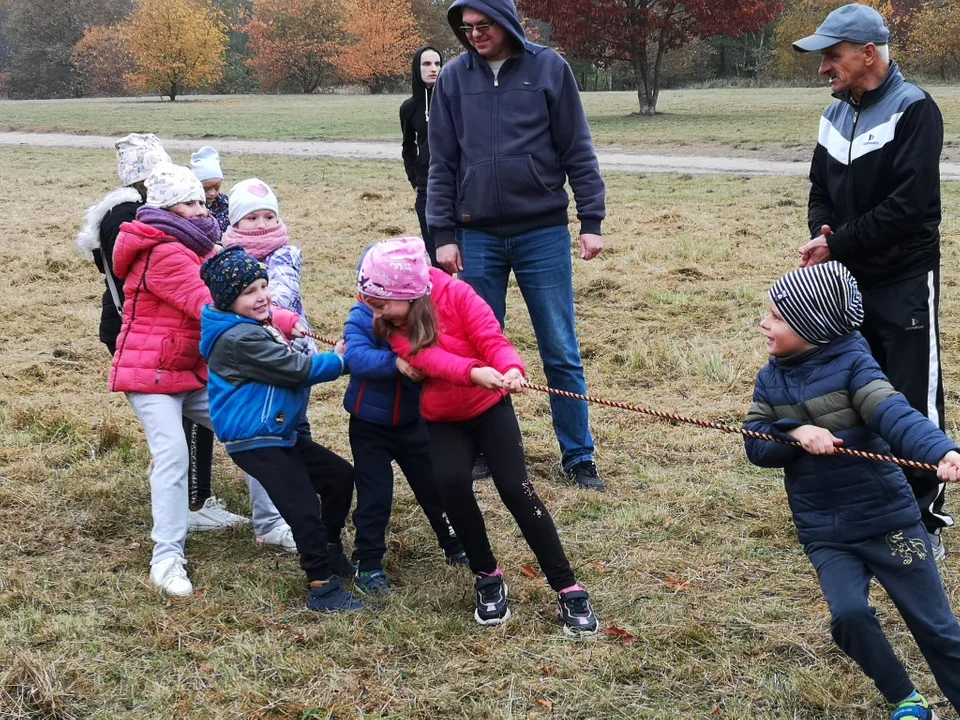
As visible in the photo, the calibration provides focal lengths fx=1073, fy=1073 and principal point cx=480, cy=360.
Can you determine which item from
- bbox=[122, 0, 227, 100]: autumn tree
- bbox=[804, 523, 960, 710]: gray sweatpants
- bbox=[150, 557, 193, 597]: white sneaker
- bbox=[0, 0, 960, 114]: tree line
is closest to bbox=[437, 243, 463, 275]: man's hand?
bbox=[150, 557, 193, 597]: white sneaker

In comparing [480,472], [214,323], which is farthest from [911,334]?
[214,323]

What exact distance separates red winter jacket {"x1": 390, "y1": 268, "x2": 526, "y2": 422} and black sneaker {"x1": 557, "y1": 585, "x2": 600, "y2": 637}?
732 millimetres

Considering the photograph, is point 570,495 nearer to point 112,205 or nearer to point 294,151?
point 112,205

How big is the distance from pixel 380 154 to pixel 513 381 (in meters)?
18.6

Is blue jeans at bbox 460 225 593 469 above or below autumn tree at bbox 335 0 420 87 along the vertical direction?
below

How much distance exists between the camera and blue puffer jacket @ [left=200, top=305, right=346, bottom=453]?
3963mm

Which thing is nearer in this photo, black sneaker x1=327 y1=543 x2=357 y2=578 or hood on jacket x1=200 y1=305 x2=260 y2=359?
hood on jacket x1=200 y1=305 x2=260 y2=359

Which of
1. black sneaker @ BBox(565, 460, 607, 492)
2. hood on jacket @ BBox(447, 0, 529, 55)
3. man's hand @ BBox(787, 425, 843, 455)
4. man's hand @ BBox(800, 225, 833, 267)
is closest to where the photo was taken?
man's hand @ BBox(787, 425, 843, 455)

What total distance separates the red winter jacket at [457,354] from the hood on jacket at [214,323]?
59 cm

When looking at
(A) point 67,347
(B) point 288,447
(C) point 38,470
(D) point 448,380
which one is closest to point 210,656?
(B) point 288,447

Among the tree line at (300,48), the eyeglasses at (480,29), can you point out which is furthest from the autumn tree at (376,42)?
the eyeglasses at (480,29)

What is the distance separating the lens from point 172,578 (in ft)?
13.8

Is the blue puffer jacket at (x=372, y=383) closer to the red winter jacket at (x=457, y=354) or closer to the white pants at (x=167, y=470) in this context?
the red winter jacket at (x=457, y=354)

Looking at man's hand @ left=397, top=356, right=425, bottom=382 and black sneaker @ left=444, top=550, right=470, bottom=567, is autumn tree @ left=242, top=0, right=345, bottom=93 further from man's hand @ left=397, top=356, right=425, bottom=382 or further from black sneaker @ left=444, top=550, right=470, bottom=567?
man's hand @ left=397, top=356, right=425, bottom=382
